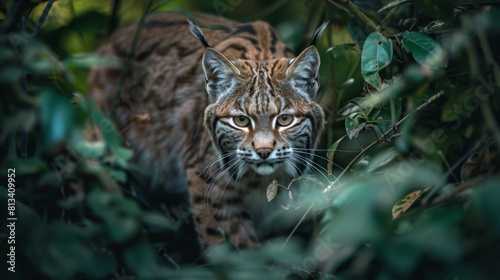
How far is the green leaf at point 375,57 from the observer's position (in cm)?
330

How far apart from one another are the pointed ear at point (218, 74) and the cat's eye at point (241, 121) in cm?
20

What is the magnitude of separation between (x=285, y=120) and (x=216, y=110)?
488 mm

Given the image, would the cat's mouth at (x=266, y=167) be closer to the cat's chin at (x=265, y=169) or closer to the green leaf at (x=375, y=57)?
the cat's chin at (x=265, y=169)

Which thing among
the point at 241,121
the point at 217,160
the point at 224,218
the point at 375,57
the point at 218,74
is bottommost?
the point at 224,218

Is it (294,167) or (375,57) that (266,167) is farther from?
(375,57)

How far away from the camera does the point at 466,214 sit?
2172 millimetres

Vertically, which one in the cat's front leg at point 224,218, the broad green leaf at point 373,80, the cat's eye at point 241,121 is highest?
the broad green leaf at point 373,80

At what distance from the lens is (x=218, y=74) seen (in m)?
4.13

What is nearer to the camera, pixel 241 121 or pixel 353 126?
pixel 353 126

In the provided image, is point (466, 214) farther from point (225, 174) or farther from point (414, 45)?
point (225, 174)

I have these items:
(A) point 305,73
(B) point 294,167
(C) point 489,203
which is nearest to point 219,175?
(B) point 294,167

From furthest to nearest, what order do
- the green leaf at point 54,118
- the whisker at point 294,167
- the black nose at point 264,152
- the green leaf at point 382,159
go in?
the whisker at point 294,167 < the black nose at point 264,152 < the green leaf at point 382,159 < the green leaf at point 54,118

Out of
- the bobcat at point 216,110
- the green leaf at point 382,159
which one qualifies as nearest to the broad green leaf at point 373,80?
the green leaf at point 382,159

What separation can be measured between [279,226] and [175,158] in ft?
4.00
